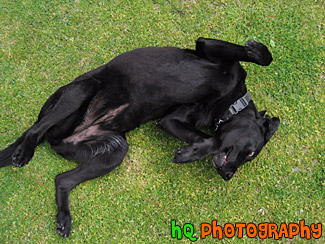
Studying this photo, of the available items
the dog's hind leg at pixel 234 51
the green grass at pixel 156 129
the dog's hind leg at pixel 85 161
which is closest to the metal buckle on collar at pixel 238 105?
the dog's hind leg at pixel 234 51

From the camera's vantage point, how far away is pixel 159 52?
3.04 meters

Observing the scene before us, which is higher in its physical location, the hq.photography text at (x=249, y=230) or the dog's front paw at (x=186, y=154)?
the dog's front paw at (x=186, y=154)

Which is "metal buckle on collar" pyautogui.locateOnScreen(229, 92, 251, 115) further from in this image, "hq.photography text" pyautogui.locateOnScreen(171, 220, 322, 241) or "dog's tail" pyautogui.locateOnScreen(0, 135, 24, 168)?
"dog's tail" pyautogui.locateOnScreen(0, 135, 24, 168)

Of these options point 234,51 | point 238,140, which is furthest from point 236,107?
point 234,51

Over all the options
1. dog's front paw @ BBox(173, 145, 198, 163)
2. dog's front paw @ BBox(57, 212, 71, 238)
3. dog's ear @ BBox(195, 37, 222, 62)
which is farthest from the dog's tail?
dog's ear @ BBox(195, 37, 222, 62)

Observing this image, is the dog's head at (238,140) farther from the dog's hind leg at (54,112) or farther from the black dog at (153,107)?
the dog's hind leg at (54,112)

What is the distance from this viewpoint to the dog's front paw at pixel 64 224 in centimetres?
298

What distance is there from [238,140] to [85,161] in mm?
1539

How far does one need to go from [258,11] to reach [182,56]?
1456 millimetres

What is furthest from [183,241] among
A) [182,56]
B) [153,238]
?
[182,56]

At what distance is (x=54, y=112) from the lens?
2906mm

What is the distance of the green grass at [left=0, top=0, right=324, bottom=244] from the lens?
315 centimetres

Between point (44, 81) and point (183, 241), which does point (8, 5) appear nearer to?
point (44, 81)

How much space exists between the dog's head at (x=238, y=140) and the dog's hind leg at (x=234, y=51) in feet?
1.59
